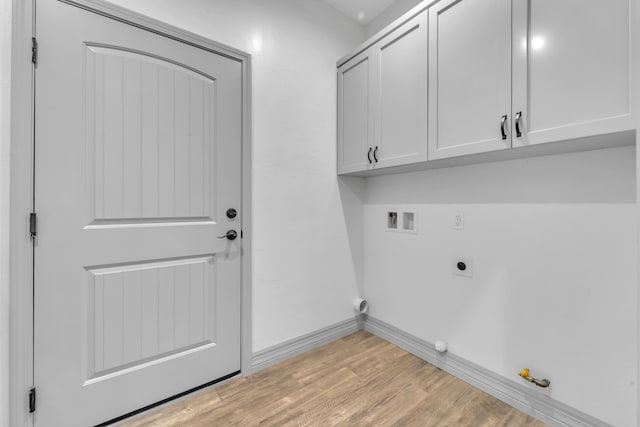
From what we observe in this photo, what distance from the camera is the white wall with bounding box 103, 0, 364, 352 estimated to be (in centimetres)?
190

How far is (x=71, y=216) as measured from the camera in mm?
1343

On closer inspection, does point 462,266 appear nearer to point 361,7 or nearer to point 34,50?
point 361,7

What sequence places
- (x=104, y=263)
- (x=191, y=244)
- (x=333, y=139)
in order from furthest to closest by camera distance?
1. (x=333, y=139)
2. (x=191, y=244)
3. (x=104, y=263)

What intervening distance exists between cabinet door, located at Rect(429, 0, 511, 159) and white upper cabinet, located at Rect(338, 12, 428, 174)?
0.09 meters

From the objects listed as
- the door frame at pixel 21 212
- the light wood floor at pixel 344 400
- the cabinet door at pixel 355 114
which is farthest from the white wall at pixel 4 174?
the cabinet door at pixel 355 114

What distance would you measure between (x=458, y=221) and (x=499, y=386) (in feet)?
3.22

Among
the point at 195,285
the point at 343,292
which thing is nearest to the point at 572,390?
the point at 343,292

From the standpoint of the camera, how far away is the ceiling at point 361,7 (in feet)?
7.43

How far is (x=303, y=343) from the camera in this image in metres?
2.14

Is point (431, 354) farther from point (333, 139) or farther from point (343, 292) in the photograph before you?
point (333, 139)

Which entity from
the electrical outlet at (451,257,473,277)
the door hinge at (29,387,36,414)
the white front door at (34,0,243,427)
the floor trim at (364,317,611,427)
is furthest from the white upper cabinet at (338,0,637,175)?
the door hinge at (29,387,36,414)

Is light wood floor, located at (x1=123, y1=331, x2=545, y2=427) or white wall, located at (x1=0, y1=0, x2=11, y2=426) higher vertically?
white wall, located at (x1=0, y1=0, x2=11, y2=426)

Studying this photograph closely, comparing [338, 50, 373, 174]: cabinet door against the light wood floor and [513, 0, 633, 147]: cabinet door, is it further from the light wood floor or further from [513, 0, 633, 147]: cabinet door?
the light wood floor

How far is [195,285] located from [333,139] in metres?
1.50
